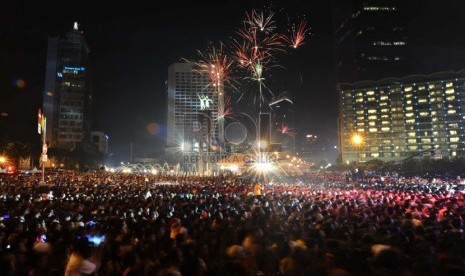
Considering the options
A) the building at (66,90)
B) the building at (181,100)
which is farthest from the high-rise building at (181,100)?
the building at (66,90)

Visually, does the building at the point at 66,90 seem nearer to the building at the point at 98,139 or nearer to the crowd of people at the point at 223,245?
the building at the point at 98,139

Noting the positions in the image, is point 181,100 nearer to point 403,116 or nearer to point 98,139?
point 98,139

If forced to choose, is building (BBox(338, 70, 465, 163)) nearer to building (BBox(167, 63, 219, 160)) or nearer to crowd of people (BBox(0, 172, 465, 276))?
building (BBox(167, 63, 219, 160))

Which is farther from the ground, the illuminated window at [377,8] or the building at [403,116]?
the illuminated window at [377,8]

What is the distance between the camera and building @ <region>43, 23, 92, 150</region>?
105 metres

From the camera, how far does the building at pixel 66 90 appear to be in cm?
10494

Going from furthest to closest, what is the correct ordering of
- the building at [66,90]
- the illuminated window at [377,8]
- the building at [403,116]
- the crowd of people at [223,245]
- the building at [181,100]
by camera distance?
the illuminated window at [377,8] → the building at [181,100] → the building at [403,116] → the building at [66,90] → the crowd of people at [223,245]

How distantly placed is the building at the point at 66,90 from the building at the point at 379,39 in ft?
337

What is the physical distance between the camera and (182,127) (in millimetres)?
125188

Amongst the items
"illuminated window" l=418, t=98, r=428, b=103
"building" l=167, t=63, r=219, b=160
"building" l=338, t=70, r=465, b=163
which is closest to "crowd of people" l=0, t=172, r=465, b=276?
"building" l=338, t=70, r=465, b=163

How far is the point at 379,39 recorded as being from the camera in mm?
133250

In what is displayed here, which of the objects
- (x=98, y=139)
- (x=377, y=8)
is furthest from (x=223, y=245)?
(x=377, y=8)

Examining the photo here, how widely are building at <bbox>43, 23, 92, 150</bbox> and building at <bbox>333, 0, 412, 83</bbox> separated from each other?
337ft

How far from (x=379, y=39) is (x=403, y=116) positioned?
3283cm
